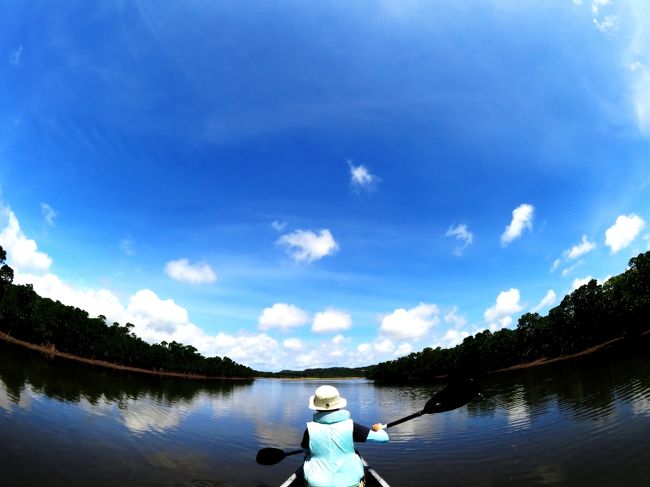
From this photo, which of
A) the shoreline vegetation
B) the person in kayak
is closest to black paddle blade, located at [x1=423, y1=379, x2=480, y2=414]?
the person in kayak

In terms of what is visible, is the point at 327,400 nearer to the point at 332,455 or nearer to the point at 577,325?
the point at 332,455

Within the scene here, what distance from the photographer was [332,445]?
621 centimetres

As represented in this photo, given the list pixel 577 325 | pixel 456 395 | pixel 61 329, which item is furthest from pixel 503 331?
pixel 61 329

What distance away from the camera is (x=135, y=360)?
115 metres

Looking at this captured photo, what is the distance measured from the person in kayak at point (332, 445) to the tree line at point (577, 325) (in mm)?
54050

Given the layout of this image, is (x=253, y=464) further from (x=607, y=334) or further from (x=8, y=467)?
(x=607, y=334)

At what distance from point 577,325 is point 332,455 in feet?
335

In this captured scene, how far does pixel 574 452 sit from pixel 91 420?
25.4m

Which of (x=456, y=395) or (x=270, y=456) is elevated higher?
(x=456, y=395)

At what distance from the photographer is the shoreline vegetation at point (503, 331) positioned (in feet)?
253

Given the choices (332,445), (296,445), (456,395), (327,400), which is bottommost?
(296,445)

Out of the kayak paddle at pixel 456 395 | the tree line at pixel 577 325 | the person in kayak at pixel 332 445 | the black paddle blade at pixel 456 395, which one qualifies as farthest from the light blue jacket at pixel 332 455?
the tree line at pixel 577 325

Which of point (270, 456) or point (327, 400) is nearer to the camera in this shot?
point (327, 400)

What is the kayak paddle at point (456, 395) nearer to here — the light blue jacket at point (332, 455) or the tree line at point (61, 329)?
the light blue jacket at point (332, 455)
